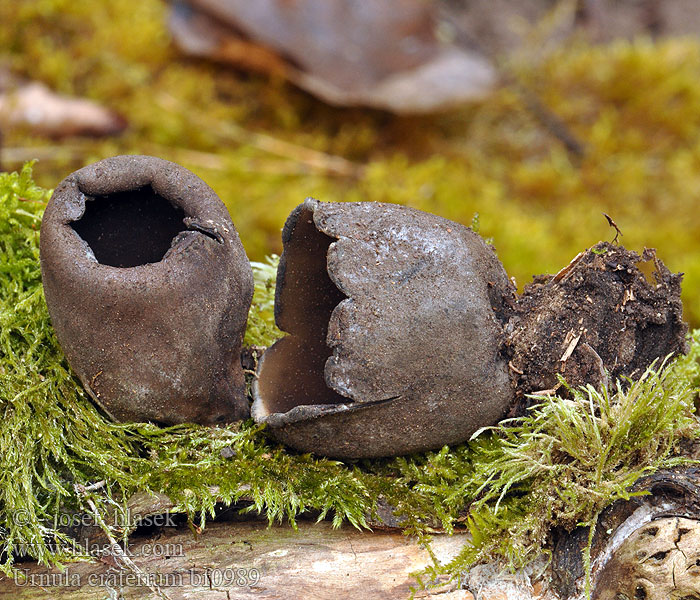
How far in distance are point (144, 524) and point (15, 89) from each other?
8.92 feet

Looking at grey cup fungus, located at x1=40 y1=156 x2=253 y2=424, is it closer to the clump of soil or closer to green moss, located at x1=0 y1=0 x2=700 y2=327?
the clump of soil

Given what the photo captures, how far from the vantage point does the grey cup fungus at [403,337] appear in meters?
1.55

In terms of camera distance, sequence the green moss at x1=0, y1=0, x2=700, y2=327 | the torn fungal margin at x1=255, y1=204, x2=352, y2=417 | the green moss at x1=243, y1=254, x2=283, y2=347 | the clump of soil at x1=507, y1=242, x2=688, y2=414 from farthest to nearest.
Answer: the green moss at x1=0, y1=0, x2=700, y2=327
the green moss at x1=243, y1=254, x2=283, y2=347
the torn fungal margin at x1=255, y1=204, x2=352, y2=417
the clump of soil at x1=507, y1=242, x2=688, y2=414

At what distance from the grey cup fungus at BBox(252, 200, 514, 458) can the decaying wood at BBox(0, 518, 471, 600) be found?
0.68ft

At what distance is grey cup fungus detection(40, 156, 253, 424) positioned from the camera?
1506 millimetres

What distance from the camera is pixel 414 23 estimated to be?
12.5 ft

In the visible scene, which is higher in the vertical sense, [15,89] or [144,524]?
[15,89]

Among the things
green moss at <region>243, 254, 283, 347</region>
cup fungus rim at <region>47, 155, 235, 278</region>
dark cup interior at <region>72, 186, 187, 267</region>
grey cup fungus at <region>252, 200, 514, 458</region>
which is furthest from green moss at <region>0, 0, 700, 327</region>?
grey cup fungus at <region>252, 200, 514, 458</region>

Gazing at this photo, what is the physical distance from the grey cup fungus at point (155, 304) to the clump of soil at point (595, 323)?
688 millimetres

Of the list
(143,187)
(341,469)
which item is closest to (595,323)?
(341,469)

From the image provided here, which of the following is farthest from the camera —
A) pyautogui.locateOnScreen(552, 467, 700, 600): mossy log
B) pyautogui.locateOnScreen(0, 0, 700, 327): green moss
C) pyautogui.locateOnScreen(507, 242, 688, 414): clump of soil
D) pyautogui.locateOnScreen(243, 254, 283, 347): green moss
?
pyautogui.locateOnScreen(0, 0, 700, 327): green moss

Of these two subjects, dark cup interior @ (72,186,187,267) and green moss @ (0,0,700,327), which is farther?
green moss @ (0,0,700,327)

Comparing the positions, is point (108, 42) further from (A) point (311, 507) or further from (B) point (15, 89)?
(A) point (311, 507)

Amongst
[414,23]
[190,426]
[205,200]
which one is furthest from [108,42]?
[190,426]
